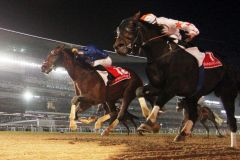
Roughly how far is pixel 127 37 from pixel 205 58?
2.03 m

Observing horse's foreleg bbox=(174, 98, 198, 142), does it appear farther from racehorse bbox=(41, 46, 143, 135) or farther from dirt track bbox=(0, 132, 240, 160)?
racehorse bbox=(41, 46, 143, 135)

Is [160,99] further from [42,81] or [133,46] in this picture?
[42,81]

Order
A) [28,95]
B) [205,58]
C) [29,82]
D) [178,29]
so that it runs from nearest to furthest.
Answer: [178,29]
[205,58]
[28,95]
[29,82]

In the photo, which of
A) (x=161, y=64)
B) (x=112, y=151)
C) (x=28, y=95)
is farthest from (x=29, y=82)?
(x=112, y=151)

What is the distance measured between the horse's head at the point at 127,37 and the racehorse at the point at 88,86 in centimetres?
457

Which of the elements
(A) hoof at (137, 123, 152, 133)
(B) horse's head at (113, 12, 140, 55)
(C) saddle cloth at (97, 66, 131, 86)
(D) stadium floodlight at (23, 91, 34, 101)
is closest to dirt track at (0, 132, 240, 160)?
(A) hoof at (137, 123, 152, 133)

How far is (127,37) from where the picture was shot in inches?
280

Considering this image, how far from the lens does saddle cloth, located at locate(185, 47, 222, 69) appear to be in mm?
7751

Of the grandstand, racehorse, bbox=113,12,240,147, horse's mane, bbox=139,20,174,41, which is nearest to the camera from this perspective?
racehorse, bbox=113,12,240,147

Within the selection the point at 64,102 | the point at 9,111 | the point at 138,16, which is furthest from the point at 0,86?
the point at 138,16

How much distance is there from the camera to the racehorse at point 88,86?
11594mm

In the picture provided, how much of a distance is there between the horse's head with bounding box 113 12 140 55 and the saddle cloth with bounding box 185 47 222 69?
138cm

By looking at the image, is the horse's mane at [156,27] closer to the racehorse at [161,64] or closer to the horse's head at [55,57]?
the racehorse at [161,64]

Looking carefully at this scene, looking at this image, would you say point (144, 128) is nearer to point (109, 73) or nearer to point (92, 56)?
point (109, 73)
